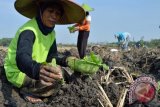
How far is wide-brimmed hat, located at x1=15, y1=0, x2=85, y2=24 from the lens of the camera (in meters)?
3.56

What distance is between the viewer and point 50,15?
3371 millimetres

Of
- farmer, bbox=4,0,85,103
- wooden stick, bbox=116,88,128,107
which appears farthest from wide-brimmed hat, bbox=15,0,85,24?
wooden stick, bbox=116,88,128,107

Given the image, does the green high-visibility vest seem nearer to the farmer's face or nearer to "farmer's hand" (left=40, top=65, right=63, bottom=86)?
Answer: the farmer's face

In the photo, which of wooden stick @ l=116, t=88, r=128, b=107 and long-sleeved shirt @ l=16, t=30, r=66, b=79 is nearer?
long-sleeved shirt @ l=16, t=30, r=66, b=79

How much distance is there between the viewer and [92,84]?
12.2ft

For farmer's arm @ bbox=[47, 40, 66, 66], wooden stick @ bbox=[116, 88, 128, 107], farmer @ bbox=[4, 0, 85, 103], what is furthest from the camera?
farmer's arm @ bbox=[47, 40, 66, 66]

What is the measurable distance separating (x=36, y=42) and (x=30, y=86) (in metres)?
0.41

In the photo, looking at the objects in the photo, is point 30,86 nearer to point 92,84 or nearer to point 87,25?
point 92,84

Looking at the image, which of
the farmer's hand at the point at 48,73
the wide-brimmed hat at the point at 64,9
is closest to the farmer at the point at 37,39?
the wide-brimmed hat at the point at 64,9

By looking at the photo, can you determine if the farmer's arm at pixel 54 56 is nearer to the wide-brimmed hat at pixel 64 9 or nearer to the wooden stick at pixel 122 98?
the wide-brimmed hat at pixel 64 9

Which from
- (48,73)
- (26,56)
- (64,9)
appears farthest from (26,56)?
(64,9)

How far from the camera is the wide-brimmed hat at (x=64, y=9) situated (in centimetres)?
356

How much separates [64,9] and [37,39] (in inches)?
14.9

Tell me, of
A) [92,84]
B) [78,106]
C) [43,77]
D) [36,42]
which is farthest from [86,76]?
[43,77]
